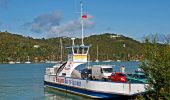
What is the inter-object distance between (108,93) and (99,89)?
149 cm

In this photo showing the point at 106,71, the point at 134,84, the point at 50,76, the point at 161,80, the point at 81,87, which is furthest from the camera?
the point at 50,76

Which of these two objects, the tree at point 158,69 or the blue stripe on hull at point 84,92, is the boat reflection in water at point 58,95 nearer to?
the blue stripe on hull at point 84,92

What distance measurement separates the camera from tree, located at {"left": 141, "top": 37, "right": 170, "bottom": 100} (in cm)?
1795

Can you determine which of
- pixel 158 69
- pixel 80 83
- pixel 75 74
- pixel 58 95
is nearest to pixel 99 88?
pixel 80 83

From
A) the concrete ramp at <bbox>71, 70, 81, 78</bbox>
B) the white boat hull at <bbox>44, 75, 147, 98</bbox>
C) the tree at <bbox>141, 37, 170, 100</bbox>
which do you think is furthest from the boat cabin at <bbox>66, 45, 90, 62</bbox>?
the tree at <bbox>141, 37, 170, 100</bbox>

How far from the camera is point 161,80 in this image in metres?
18.2

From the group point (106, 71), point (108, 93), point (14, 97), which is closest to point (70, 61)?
point (106, 71)

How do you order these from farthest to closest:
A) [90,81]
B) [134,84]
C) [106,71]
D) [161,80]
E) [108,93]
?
[106,71], [90,81], [108,93], [134,84], [161,80]

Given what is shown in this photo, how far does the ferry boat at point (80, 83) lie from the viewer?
35.1 meters

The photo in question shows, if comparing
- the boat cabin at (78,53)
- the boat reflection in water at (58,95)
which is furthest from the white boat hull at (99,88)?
the boat cabin at (78,53)

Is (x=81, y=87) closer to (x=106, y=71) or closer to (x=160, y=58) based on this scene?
(x=106, y=71)

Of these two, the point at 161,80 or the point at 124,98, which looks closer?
the point at 161,80

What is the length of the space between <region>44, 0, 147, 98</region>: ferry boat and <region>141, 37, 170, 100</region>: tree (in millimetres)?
12097

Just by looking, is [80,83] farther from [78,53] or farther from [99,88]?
[78,53]
